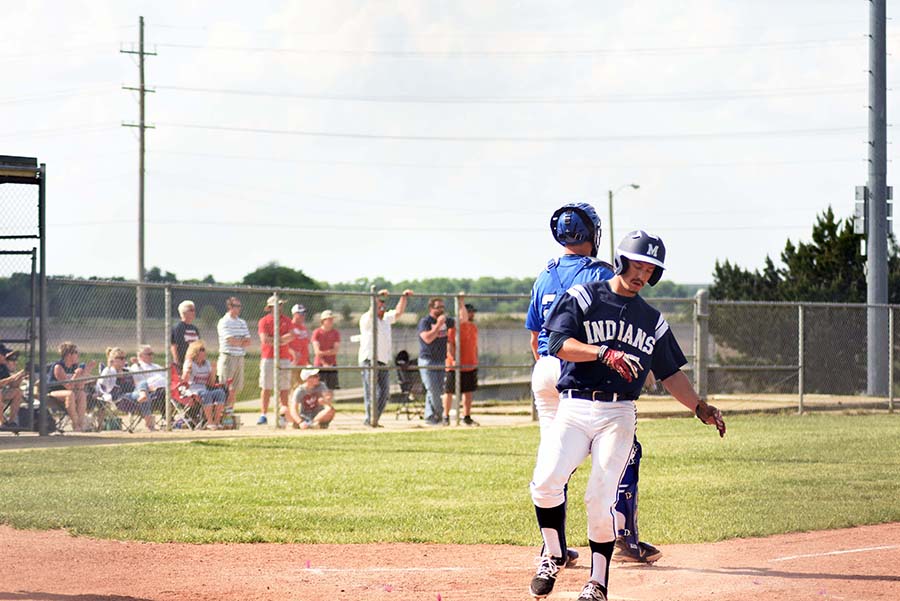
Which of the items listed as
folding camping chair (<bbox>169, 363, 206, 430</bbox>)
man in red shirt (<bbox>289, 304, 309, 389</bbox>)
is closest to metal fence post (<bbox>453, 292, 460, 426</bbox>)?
man in red shirt (<bbox>289, 304, 309, 389</bbox>)

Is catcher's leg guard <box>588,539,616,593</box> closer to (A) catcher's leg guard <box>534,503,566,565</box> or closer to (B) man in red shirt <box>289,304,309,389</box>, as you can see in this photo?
(A) catcher's leg guard <box>534,503,566,565</box>

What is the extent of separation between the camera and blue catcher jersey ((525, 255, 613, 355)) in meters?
6.94

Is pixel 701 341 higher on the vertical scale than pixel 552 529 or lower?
higher

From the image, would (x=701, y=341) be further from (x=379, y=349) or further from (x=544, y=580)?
(x=544, y=580)

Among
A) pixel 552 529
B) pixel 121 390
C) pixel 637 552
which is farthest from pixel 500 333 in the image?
pixel 552 529

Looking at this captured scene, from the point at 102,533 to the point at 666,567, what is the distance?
13.5 ft

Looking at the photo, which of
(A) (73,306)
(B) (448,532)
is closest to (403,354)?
(A) (73,306)

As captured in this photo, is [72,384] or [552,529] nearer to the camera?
[552,529]

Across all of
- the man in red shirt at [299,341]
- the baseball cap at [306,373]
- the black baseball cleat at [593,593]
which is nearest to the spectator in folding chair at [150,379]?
the man in red shirt at [299,341]

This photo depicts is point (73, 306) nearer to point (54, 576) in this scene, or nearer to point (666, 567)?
point (54, 576)

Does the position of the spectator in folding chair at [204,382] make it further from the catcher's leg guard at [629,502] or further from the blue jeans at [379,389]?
the catcher's leg guard at [629,502]

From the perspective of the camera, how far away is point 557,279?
7.09 metres

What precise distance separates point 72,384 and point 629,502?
10.4 m

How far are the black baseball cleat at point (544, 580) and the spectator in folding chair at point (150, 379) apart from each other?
38.3 ft
